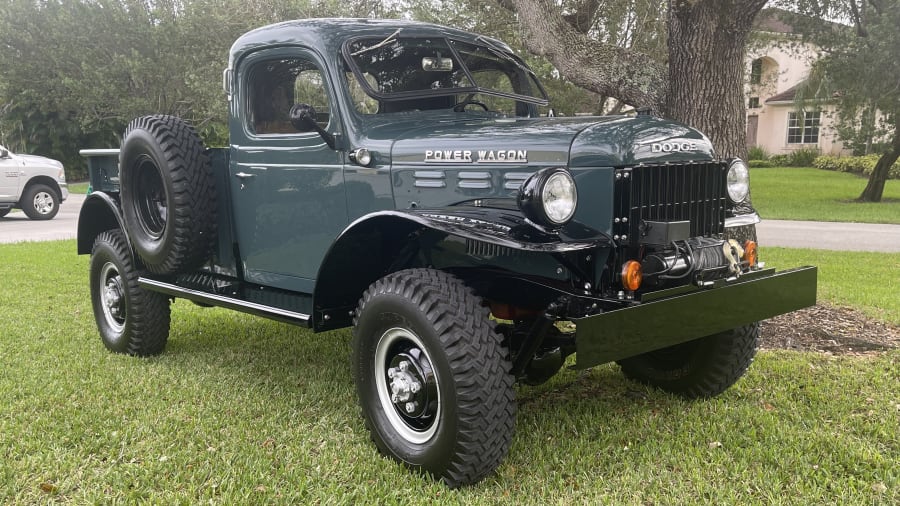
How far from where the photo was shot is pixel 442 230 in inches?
113

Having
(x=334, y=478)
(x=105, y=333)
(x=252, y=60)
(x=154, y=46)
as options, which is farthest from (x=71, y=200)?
(x=334, y=478)

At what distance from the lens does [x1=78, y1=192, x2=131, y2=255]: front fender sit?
5.02 metres

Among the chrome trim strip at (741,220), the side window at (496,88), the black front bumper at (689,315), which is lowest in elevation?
the black front bumper at (689,315)

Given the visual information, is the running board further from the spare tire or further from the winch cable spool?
the winch cable spool

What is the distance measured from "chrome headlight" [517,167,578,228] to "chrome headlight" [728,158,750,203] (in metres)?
1.03

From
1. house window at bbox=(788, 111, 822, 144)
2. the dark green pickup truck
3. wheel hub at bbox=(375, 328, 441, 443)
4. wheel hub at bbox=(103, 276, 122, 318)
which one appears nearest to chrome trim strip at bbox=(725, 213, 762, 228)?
the dark green pickup truck

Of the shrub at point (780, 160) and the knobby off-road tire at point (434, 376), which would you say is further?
the shrub at point (780, 160)

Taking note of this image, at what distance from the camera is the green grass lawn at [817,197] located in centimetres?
1496

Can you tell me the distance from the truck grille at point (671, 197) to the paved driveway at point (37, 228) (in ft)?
31.2

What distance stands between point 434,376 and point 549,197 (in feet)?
2.90

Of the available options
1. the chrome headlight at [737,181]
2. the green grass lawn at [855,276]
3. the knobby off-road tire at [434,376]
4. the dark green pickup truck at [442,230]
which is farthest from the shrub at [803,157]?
the knobby off-road tire at [434,376]

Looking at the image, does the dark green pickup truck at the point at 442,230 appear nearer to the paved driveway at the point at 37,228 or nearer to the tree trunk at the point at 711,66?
the tree trunk at the point at 711,66

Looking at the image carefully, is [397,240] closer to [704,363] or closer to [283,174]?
[283,174]

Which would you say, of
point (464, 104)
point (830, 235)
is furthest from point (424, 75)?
point (830, 235)
